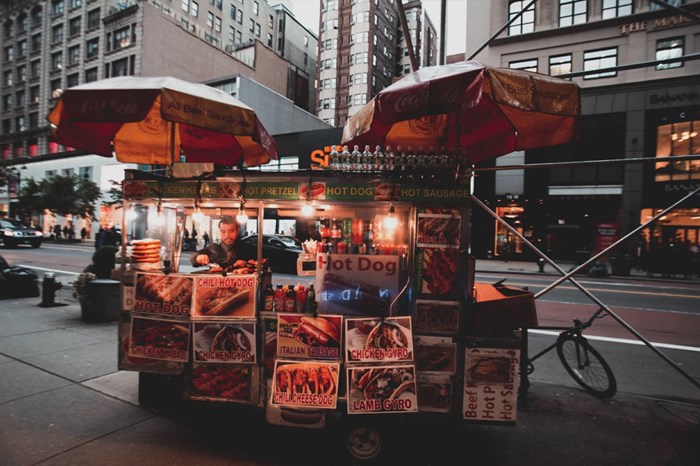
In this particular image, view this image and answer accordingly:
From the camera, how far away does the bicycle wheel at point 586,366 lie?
4.75m

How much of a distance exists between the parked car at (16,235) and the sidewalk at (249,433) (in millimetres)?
26252

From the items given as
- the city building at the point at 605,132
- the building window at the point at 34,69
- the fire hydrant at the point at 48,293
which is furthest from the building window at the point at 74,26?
the fire hydrant at the point at 48,293

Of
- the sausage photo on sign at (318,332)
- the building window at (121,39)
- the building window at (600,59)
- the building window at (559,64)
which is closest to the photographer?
the sausage photo on sign at (318,332)

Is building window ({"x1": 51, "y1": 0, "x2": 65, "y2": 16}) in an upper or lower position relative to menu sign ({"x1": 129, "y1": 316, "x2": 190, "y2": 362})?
upper

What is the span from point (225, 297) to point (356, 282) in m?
1.36

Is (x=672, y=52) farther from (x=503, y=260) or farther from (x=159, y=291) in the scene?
(x=159, y=291)

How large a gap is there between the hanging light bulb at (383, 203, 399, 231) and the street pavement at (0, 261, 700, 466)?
6.59 ft

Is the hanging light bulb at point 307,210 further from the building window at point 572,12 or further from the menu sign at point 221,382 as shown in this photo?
the building window at point 572,12

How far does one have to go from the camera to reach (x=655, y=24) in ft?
73.5

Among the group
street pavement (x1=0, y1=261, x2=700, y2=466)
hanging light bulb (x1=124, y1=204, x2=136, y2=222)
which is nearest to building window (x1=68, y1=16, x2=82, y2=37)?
hanging light bulb (x1=124, y1=204, x2=136, y2=222)

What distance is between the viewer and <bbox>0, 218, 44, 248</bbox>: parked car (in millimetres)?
24295

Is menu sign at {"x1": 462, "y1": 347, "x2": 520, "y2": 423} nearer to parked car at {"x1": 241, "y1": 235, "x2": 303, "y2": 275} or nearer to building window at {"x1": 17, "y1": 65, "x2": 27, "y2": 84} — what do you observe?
parked car at {"x1": 241, "y1": 235, "x2": 303, "y2": 275}

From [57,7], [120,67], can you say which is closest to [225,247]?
[120,67]

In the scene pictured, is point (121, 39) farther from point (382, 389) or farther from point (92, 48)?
point (382, 389)
